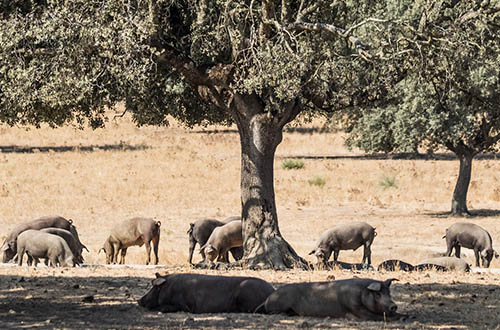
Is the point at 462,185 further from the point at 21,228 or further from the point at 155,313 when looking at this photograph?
the point at 155,313

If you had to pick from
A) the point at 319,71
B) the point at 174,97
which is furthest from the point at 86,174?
the point at 319,71

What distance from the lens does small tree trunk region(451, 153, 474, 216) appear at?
3612 cm

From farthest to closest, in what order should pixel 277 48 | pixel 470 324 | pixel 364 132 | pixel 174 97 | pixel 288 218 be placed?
pixel 364 132
pixel 288 218
pixel 174 97
pixel 277 48
pixel 470 324

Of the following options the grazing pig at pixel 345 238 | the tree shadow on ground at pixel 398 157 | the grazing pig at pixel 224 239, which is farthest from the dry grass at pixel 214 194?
the grazing pig at pixel 224 239

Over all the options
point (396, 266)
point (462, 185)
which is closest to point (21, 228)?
point (396, 266)

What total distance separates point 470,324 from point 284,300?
8.23ft

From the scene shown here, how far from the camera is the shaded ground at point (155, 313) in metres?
11.0

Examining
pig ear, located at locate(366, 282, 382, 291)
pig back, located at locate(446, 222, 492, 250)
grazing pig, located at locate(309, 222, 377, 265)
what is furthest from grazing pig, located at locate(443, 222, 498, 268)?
pig ear, located at locate(366, 282, 382, 291)

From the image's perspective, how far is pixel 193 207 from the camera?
38.1 m

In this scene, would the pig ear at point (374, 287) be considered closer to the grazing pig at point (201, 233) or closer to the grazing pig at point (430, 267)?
the grazing pig at point (430, 267)

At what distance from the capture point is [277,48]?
54.4 ft

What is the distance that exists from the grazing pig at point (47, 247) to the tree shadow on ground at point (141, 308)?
2.79 m

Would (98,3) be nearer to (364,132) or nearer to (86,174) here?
(364,132)

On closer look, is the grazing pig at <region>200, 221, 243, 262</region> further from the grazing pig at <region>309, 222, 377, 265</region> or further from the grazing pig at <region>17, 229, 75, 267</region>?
the grazing pig at <region>17, 229, 75, 267</region>
